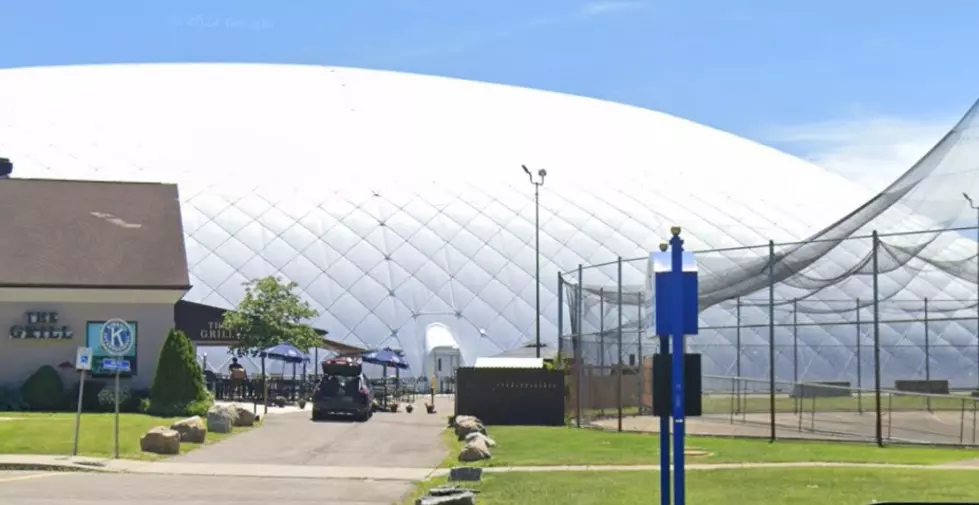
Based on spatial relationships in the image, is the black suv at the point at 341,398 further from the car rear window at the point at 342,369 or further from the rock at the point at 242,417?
the rock at the point at 242,417

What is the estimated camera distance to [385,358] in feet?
156

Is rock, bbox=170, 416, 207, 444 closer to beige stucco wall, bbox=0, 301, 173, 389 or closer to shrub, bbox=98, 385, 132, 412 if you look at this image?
shrub, bbox=98, 385, 132, 412

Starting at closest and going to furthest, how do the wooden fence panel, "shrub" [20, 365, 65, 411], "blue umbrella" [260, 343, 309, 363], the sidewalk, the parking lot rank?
the parking lot, the sidewalk, "shrub" [20, 365, 65, 411], the wooden fence panel, "blue umbrella" [260, 343, 309, 363]

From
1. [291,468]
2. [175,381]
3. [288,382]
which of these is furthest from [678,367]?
[288,382]

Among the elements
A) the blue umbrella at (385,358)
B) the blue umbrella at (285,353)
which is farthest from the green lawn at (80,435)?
the blue umbrella at (385,358)

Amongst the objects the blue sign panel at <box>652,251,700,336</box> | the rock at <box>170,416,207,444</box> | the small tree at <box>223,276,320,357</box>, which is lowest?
the rock at <box>170,416,207,444</box>

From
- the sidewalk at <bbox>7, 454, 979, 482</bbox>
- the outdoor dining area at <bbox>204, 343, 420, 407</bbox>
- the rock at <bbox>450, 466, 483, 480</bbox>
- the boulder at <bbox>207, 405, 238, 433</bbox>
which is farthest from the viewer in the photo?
the outdoor dining area at <bbox>204, 343, 420, 407</bbox>

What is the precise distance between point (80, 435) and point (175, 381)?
707 centimetres

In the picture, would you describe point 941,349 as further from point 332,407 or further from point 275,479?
point 275,479

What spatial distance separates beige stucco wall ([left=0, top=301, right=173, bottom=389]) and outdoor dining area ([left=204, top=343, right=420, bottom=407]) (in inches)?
248

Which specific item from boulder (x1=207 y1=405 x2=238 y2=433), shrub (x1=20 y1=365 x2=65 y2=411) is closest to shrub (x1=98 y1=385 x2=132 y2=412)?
shrub (x1=20 y1=365 x2=65 y2=411)

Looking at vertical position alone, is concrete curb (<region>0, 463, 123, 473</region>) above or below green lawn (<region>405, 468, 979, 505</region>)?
below

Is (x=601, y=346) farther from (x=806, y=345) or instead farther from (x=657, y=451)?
(x=806, y=345)

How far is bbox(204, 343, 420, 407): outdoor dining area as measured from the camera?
46.1m
